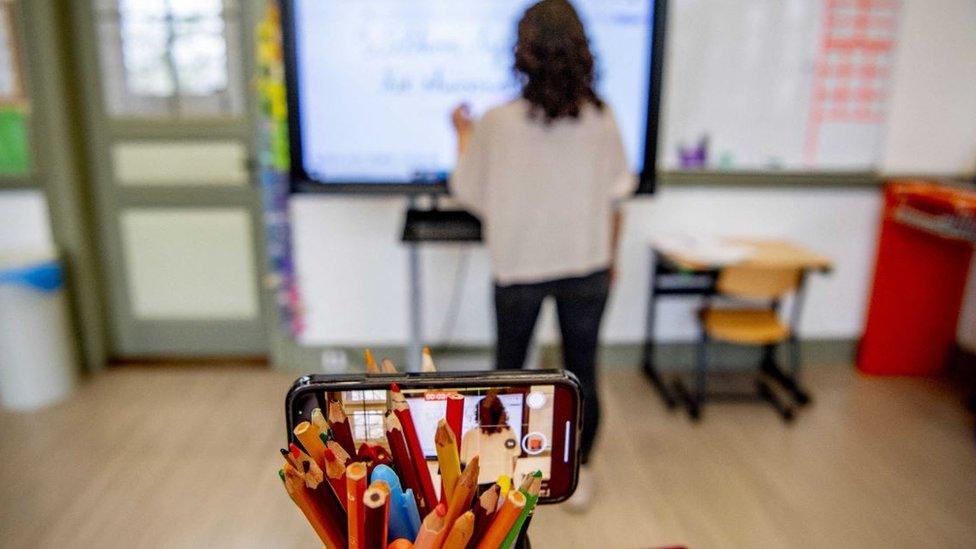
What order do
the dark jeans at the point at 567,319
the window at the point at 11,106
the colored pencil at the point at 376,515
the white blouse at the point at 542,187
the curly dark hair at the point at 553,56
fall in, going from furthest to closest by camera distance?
the window at the point at 11,106 → the dark jeans at the point at 567,319 → the white blouse at the point at 542,187 → the curly dark hair at the point at 553,56 → the colored pencil at the point at 376,515

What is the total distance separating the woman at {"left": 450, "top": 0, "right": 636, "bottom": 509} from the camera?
1759mm

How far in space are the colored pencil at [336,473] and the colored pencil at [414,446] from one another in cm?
7

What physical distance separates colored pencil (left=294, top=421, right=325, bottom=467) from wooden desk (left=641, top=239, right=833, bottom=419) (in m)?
Answer: 2.20

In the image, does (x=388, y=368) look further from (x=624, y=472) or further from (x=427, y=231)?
(x=624, y=472)

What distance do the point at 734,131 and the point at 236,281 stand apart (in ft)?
8.04

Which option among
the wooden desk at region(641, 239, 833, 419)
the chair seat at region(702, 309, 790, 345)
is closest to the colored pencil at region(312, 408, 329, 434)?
the wooden desk at region(641, 239, 833, 419)

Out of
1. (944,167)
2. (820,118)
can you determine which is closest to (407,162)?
(820,118)

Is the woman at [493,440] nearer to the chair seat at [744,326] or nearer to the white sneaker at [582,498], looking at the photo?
the white sneaker at [582,498]

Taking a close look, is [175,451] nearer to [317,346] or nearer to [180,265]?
[317,346]

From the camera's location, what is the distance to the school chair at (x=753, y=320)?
8.65ft

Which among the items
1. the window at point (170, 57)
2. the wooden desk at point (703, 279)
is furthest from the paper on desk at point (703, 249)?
the window at point (170, 57)

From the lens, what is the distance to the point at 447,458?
0.67 m

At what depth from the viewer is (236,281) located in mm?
3299

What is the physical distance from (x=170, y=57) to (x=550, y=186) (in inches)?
81.8
